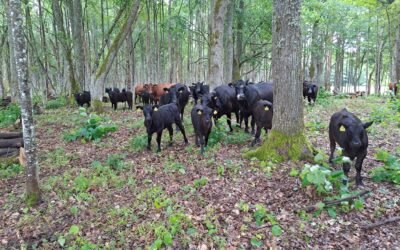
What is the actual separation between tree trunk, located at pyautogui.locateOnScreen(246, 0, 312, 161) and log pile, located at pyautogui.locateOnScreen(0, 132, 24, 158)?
6497mm

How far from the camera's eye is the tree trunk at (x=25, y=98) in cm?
538

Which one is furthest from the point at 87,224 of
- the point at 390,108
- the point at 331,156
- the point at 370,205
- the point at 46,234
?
the point at 390,108

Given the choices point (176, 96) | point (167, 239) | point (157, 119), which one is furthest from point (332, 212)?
point (176, 96)

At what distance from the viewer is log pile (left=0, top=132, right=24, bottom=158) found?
8.52m

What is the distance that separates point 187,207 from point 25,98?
3401 mm

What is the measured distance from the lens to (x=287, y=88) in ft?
22.4

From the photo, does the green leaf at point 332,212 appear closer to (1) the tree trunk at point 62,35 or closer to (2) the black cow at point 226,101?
(2) the black cow at point 226,101

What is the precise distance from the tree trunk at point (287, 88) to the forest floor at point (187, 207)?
0.42 meters

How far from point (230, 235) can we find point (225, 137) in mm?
4806

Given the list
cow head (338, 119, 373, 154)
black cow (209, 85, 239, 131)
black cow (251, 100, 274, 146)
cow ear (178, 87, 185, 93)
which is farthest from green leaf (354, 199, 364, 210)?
cow ear (178, 87, 185, 93)

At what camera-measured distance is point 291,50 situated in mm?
6609

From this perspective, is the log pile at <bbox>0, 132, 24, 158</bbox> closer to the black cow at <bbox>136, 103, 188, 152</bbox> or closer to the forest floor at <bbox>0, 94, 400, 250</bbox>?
the forest floor at <bbox>0, 94, 400, 250</bbox>

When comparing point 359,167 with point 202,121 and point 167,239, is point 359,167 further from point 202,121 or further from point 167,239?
point 202,121

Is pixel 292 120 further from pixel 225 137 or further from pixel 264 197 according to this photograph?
pixel 225 137
